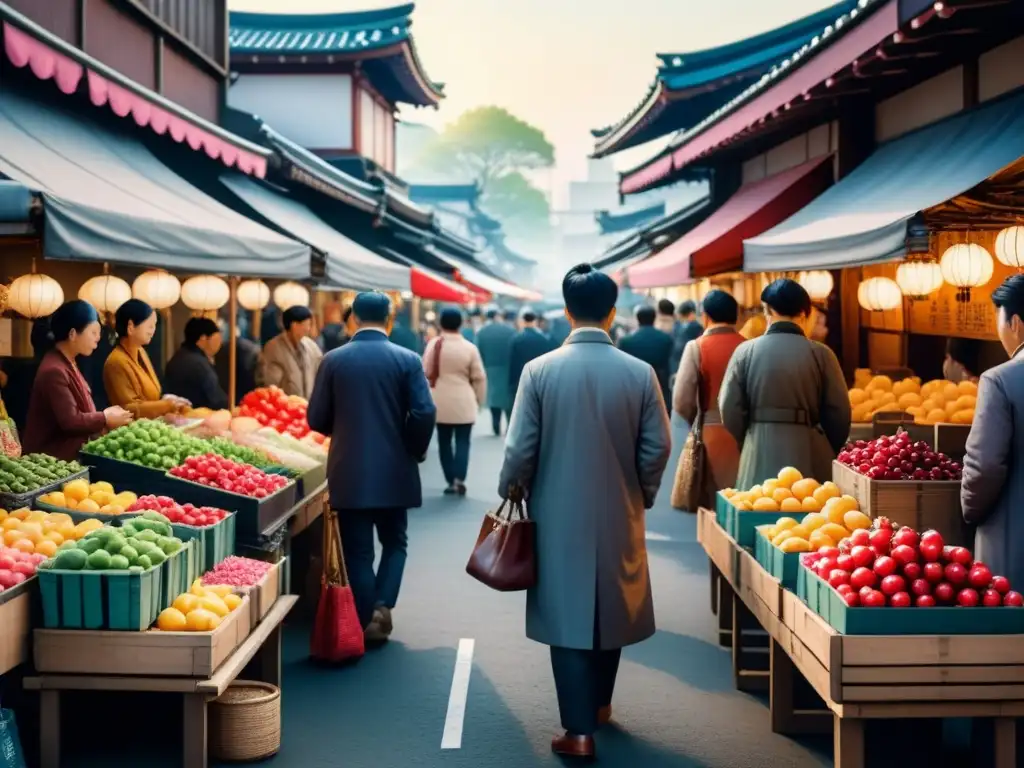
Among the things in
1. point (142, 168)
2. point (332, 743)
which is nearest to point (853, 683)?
point (332, 743)

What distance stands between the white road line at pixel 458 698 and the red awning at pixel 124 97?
4.67 meters

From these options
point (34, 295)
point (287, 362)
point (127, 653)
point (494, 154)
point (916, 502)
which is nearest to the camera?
point (127, 653)

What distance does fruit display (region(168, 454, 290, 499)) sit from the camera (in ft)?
25.0

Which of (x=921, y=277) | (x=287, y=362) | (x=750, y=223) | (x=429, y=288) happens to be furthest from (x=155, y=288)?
(x=429, y=288)

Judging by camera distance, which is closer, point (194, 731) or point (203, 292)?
point (194, 731)

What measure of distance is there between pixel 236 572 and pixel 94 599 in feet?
3.98

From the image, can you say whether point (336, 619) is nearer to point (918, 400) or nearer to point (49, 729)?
point (49, 729)

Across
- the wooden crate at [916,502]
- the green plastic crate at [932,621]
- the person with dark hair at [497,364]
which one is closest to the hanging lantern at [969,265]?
the wooden crate at [916,502]

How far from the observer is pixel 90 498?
7.04 meters

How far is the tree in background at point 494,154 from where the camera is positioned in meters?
108

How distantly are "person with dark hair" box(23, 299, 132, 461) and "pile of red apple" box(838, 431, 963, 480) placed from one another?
4.69 metres

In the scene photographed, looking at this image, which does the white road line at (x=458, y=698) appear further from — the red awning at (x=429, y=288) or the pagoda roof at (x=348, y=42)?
the pagoda roof at (x=348, y=42)

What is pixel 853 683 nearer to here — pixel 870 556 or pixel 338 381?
pixel 870 556

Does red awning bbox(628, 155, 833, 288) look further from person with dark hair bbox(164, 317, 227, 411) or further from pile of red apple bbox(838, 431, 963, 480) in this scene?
pile of red apple bbox(838, 431, 963, 480)
